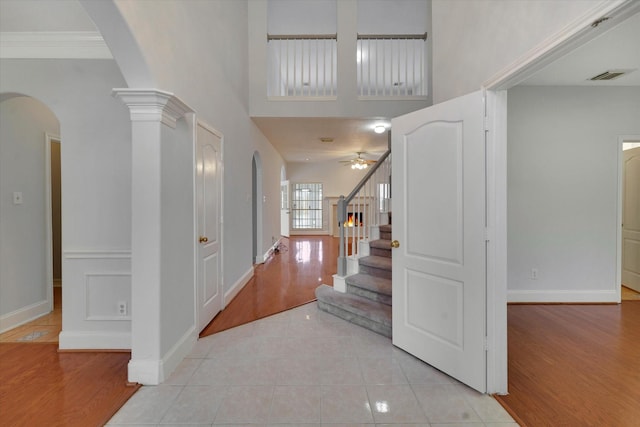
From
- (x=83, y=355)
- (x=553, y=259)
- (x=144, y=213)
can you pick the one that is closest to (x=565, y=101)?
(x=553, y=259)

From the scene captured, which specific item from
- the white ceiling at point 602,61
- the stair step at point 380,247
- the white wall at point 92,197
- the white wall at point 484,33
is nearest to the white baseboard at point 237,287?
the white wall at point 92,197

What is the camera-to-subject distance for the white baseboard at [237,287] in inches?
148

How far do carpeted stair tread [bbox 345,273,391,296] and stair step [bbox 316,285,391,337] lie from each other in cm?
14

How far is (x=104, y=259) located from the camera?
2637 millimetres

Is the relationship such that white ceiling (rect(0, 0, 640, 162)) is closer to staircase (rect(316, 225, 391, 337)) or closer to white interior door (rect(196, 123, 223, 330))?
white interior door (rect(196, 123, 223, 330))

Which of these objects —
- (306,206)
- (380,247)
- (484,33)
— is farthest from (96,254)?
(306,206)

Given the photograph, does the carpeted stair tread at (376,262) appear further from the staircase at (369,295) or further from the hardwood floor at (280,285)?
the hardwood floor at (280,285)

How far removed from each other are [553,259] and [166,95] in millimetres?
4663

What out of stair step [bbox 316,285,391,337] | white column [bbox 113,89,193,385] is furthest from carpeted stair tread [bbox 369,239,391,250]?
white column [bbox 113,89,193,385]

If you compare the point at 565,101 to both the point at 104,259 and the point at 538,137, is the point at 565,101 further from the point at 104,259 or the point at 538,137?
the point at 104,259

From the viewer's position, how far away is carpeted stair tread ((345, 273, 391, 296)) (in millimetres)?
3247

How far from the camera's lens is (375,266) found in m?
3.62

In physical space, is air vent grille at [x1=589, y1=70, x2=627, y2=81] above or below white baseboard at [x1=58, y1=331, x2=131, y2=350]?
above

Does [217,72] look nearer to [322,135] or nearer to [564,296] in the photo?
[322,135]
